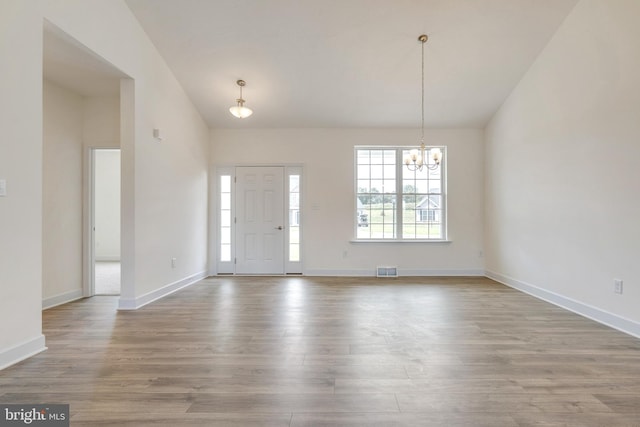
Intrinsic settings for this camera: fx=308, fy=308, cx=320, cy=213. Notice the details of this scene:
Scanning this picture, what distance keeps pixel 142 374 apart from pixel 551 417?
2.57 meters

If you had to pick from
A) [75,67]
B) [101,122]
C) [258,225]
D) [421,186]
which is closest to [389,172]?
[421,186]

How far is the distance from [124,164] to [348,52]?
3.25 metres

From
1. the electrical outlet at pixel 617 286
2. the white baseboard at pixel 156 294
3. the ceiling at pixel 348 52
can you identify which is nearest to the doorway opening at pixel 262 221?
the white baseboard at pixel 156 294

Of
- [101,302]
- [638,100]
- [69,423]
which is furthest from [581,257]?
[101,302]

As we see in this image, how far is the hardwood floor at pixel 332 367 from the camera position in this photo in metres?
1.75

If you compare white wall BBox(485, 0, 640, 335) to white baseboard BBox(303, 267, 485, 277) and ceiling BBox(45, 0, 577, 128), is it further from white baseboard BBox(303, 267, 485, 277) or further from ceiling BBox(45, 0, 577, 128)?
white baseboard BBox(303, 267, 485, 277)

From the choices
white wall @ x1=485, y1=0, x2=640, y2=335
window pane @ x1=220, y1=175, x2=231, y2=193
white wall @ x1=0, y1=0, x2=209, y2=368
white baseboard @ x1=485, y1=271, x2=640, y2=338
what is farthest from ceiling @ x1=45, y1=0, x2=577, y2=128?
white baseboard @ x1=485, y1=271, x2=640, y2=338

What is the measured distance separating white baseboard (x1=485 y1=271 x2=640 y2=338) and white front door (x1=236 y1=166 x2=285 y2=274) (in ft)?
13.3

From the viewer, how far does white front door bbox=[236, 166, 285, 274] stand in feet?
19.6

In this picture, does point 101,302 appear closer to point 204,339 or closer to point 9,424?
point 204,339

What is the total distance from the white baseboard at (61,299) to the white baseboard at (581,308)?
21.0 feet

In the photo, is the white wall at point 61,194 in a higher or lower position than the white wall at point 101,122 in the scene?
lower

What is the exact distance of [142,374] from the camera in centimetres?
217

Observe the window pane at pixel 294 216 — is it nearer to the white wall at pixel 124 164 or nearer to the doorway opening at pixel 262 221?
the doorway opening at pixel 262 221
